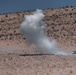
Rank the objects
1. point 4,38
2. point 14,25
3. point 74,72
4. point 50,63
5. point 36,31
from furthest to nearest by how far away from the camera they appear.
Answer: point 14,25, point 4,38, point 36,31, point 50,63, point 74,72

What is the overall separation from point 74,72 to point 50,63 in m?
3.48

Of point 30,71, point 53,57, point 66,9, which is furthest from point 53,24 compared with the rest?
point 30,71

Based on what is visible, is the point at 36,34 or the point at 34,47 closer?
the point at 36,34

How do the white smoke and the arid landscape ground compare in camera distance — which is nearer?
the arid landscape ground

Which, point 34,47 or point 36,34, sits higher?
point 34,47

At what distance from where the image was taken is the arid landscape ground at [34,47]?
70.7 ft

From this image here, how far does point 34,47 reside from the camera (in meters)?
38.6

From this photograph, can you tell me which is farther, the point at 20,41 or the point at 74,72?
the point at 20,41

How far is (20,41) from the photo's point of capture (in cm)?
4881

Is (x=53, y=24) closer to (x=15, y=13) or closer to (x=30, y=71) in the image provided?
(x=15, y=13)

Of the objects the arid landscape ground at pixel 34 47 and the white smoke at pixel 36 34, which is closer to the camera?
the arid landscape ground at pixel 34 47

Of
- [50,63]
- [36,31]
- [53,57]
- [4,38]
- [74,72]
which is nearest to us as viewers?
[74,72]

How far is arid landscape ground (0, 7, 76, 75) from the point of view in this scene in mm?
21547

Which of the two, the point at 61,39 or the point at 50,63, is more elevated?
the point at 61,39
